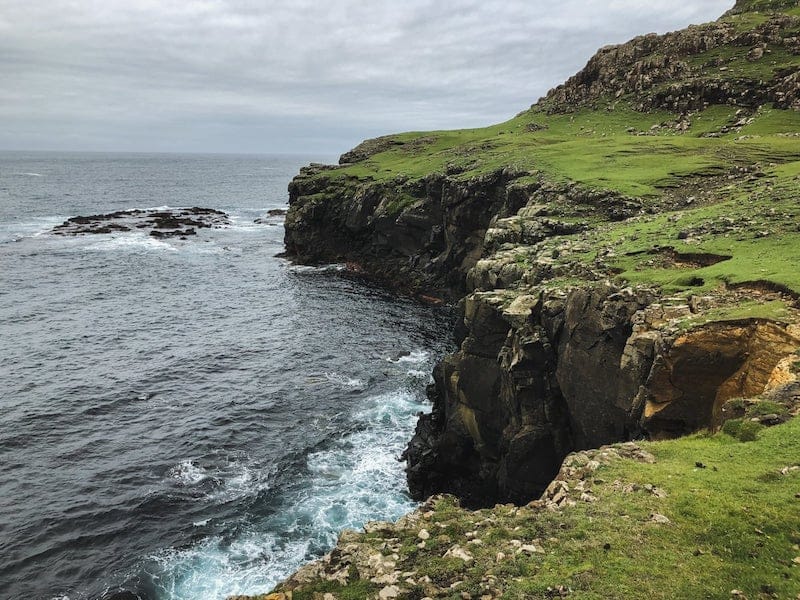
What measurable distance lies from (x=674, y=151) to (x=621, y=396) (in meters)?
41.8

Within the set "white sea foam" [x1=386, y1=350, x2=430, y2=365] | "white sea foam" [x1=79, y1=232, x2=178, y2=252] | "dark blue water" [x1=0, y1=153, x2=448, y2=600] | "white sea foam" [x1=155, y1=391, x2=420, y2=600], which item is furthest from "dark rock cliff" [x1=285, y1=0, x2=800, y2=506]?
"white sea foam" [x1=79, y1=232, x2=178, y2=252]

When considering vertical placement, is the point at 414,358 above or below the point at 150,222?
below

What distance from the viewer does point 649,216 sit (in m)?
36.7

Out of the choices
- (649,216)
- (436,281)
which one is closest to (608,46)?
(436,281)

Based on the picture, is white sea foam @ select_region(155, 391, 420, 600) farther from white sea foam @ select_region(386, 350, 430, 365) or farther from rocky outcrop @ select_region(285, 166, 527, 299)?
rocky outcrop @ select_region(285, 166, 527, 299)

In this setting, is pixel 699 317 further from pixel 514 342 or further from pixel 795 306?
pixel 514 342

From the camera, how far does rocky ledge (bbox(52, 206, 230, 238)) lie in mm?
114188

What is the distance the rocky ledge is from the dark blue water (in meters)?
37.7

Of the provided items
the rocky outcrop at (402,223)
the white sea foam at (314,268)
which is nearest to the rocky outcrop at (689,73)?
the rocky outcrop at (402,223)

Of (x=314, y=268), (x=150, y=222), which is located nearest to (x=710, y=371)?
(x=314, y=268)

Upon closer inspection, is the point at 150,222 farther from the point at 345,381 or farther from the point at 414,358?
the point at 345,381

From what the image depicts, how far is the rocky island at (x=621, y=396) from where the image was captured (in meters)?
11.8

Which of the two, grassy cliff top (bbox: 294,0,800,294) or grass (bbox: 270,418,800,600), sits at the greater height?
grassy cliff top (bbox: 294,0,800,294)

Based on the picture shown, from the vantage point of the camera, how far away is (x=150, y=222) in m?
126
